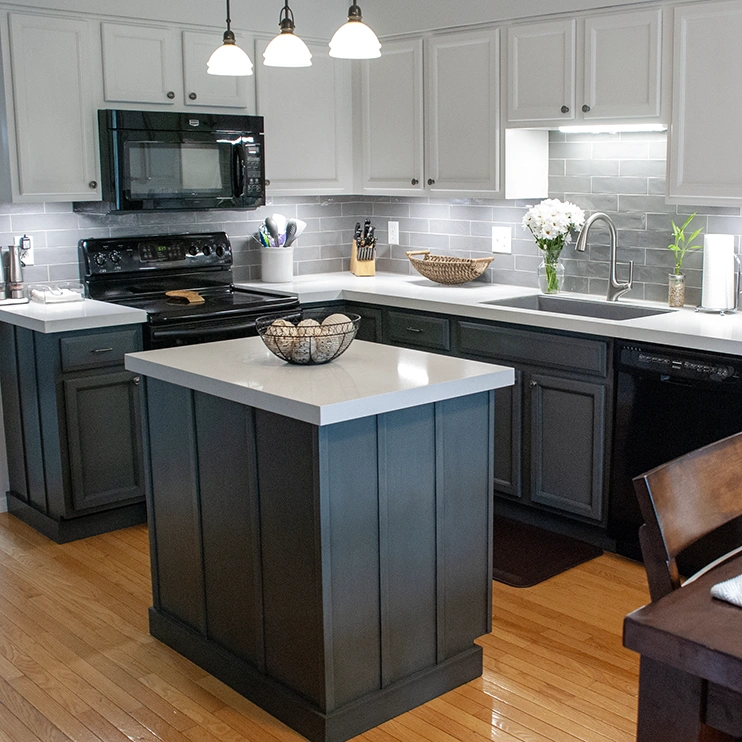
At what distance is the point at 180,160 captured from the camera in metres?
4.42

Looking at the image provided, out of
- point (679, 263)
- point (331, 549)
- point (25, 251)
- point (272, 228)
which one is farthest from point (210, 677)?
point (272, 228)

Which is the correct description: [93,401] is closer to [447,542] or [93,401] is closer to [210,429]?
[210,429]

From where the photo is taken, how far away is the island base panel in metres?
2.53

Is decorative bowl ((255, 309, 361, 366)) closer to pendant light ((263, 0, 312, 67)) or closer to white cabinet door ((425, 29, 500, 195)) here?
pendant light ((263, 0, 312, 67))

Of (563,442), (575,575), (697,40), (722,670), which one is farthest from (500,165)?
(722,670)

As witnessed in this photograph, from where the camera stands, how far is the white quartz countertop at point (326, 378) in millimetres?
2414

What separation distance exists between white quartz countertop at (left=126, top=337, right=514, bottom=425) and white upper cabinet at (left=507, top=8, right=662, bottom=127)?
1.51 meters

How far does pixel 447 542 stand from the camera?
272 centimetres

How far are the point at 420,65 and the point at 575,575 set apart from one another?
2511 mm

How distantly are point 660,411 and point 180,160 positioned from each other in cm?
239

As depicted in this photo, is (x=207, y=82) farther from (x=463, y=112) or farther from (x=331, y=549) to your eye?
(x=331, y=549)

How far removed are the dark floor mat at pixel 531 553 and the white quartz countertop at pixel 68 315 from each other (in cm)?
174

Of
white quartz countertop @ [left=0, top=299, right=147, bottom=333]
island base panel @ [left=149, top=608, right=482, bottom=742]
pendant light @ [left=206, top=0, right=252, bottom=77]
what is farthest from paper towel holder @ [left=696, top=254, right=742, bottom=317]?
white quartz countertop @ [left=0, top=299, right=147, bottom=333]

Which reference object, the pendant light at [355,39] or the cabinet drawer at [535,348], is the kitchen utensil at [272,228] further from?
the pendant light at [355,39]
